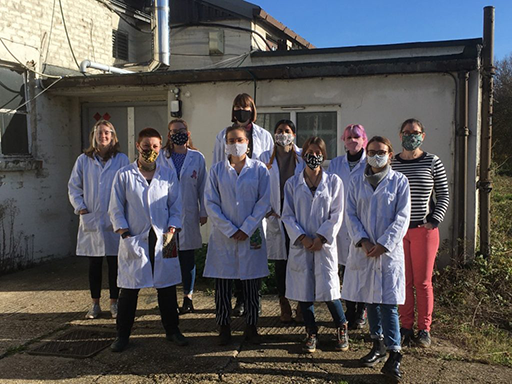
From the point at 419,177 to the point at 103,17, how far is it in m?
8.64

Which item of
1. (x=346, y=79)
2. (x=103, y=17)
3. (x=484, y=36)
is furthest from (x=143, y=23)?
(x=484, y=36)

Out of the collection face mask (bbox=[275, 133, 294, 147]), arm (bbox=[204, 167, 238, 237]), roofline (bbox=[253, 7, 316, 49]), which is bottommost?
arm (bbox=[204, 167, 238, 237])

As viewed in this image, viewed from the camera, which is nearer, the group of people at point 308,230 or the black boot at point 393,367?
the black boot at point 393,367

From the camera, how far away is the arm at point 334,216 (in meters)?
4.24

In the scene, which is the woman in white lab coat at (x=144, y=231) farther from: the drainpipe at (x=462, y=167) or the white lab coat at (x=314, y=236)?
the drainpipe at (x=462, y=167)

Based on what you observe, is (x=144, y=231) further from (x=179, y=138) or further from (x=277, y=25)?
(x=277, y=25)

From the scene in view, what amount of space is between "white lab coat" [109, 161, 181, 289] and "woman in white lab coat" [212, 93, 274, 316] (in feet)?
2.90

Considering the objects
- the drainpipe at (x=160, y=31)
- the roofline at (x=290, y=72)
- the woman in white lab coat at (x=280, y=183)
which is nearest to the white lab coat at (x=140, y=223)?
the woman in white lab coat at (x=280, y=183)

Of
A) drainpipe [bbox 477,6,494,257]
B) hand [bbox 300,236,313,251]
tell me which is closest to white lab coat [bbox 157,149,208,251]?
hand [bbox 300,236,313,251]

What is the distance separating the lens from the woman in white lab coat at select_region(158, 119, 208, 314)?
5301mm

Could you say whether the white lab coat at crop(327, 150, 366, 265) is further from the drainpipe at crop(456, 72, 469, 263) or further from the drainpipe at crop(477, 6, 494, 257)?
the drainpipe at crop(477, 6, 494, 257)

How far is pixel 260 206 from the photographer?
14.8 ft

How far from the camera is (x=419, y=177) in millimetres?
4457

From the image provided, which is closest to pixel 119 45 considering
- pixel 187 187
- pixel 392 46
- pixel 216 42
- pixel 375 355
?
pixel 216 42
